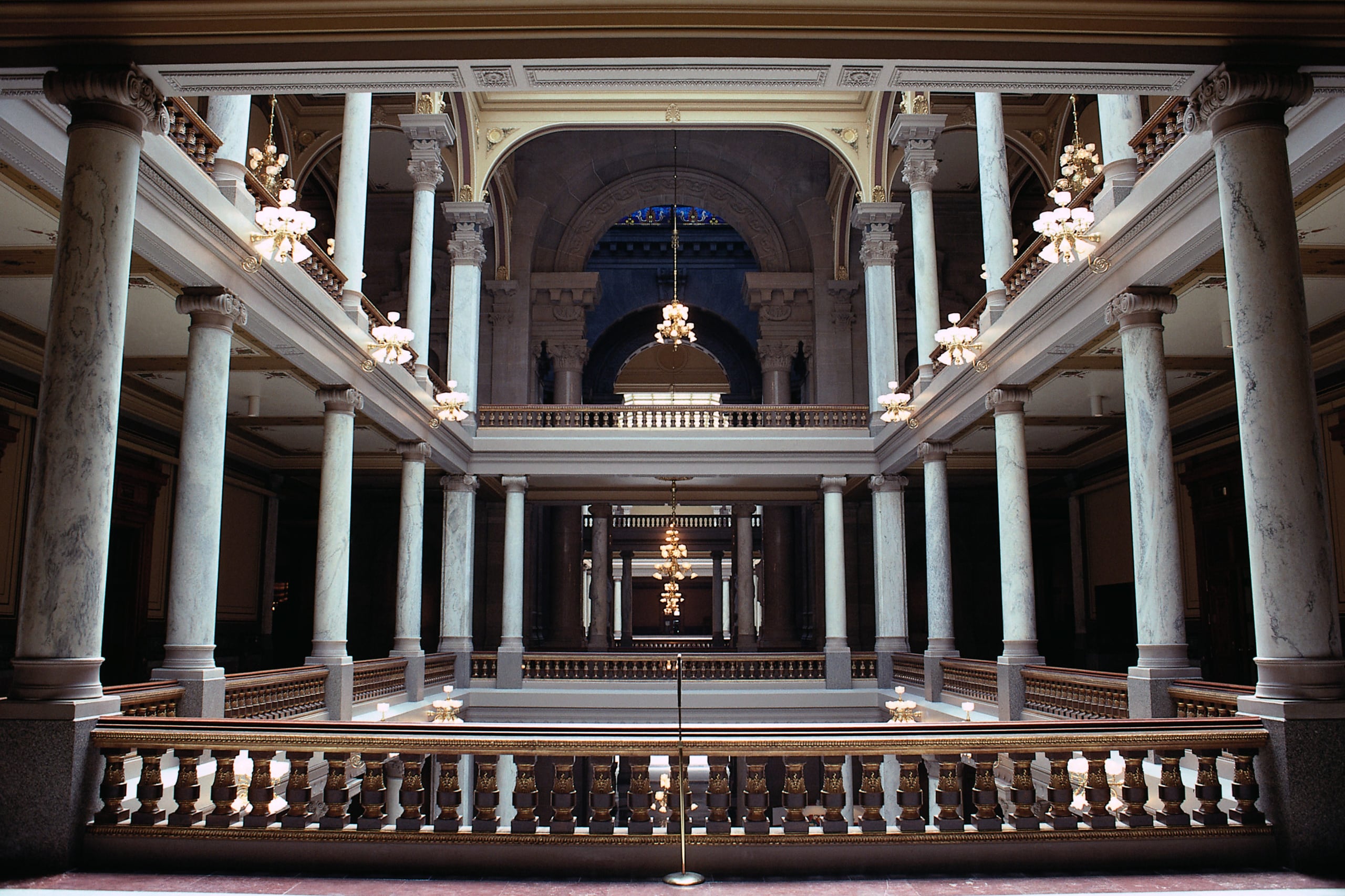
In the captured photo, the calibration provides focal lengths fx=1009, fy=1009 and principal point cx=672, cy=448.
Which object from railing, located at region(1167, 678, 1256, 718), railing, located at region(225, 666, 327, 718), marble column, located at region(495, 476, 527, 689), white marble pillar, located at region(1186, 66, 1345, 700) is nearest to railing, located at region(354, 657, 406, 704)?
railing, located at region(225, 666, 327, 718)

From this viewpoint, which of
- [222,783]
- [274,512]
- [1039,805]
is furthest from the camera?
[274,512]

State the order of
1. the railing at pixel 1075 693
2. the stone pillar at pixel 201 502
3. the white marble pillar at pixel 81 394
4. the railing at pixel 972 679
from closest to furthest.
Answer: the white marble pillar at pixel 81 394 → the stone pillar at pixel 201 502 → the railing at pixel 1075 693 → the railing at pixel 972 679

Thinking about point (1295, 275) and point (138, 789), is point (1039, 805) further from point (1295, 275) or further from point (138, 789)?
point (138, 789)

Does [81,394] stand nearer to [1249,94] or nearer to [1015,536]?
[1249,94]

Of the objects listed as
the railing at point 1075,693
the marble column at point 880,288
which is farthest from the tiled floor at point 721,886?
the marble column at point 880,288

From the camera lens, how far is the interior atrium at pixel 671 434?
5234 mm

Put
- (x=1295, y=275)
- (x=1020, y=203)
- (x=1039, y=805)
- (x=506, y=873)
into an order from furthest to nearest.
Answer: (x=1020, y=203) < (x=1039, y=805) < (x=1295, y=275) < (x=506, y=873)

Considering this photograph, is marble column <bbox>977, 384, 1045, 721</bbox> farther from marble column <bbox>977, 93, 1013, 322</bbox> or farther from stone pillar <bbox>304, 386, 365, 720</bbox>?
stone pillar <bbox>304, 386, 365, 720</bbox>

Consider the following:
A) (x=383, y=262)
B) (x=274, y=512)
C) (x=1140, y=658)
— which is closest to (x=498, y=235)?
(x=383, y=262)

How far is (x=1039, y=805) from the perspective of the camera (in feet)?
21.1

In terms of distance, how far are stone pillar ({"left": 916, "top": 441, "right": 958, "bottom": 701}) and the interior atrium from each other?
0.25 ft

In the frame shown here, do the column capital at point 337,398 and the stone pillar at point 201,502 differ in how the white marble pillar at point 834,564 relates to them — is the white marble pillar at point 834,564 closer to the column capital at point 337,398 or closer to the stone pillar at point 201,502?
the column capital at point 337,398

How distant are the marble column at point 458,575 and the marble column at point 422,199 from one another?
2.71 meters

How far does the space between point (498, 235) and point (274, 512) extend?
8.00m
